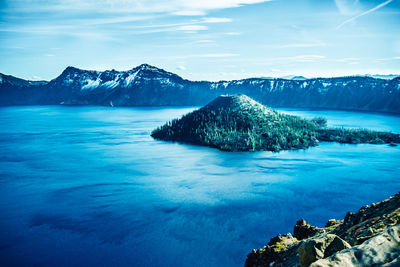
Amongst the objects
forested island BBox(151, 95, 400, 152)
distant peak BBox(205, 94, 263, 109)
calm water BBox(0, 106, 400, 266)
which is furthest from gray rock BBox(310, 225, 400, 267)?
distant peak BBox(205, 94, 263, 109)

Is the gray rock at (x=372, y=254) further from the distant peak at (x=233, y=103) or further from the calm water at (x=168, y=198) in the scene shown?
the distant peak at (x=233, y=103)

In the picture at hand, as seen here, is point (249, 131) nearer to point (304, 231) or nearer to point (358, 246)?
point (304, 231)

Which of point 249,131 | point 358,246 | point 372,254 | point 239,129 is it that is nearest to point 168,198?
point 358,246

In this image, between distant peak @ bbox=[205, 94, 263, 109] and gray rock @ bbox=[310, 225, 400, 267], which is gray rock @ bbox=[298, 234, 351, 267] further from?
distant peak @ bbox=[205, 94, 263, 109]

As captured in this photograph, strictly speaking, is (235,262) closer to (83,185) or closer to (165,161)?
(83,185)

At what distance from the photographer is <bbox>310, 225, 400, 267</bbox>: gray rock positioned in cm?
992

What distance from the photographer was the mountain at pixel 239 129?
109m

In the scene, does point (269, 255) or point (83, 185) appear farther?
point (83, 185)

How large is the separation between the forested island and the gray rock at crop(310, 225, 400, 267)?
9206cm

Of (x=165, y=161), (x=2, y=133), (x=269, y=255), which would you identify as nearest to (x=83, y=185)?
(x=165, y=161)

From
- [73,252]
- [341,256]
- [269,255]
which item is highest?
[341,256]

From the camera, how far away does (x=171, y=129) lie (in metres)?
136

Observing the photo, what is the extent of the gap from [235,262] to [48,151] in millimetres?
87266

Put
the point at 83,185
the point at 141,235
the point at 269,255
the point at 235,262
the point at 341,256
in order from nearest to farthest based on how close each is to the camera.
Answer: the point at 341,256 → the point at 269,255 → the point at 235,262 → the point at 141,235 → the point at 83,185
